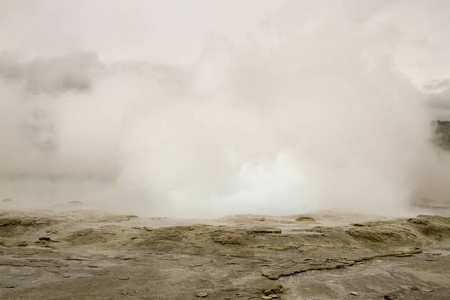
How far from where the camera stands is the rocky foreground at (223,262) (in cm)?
374

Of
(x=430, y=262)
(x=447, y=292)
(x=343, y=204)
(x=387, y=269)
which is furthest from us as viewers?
(x=343, y=204)

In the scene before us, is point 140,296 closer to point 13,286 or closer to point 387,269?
point 13,286

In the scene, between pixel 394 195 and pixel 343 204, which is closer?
pixel 343 204

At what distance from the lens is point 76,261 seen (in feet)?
16.4

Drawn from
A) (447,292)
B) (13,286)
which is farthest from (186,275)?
(447,292)

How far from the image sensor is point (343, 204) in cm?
1561

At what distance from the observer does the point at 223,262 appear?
5.16m

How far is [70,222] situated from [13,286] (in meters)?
5.32

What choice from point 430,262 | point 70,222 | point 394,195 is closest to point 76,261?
point 70,222

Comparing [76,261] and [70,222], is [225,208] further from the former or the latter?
[76,261]

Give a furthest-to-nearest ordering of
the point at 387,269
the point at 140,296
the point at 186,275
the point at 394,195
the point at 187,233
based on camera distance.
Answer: the point at 394,195, the point at 187,233, the point at 387,269, the point at 186,275, the point at 140,296

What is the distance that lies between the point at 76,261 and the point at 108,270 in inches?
33.8

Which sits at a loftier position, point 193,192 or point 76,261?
point 193,192

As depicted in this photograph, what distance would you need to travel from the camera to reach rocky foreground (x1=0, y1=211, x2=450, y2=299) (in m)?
3.74
